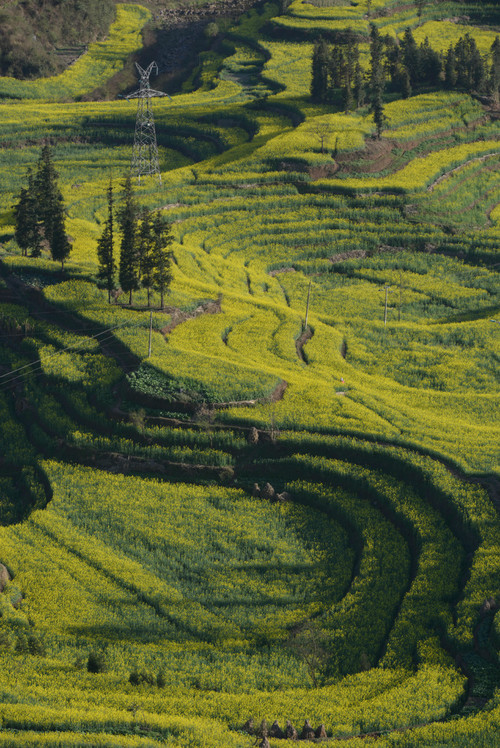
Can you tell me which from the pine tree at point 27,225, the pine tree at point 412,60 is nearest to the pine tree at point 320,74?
the pine tree at point 412,60

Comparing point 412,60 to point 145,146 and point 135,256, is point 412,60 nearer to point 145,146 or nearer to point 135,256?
point 145,146

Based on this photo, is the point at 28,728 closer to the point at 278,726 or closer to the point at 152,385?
the point at 278,726

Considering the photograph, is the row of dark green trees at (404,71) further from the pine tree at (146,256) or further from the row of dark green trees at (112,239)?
the pine tree at (146,256)

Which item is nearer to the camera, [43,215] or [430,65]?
[43,215]

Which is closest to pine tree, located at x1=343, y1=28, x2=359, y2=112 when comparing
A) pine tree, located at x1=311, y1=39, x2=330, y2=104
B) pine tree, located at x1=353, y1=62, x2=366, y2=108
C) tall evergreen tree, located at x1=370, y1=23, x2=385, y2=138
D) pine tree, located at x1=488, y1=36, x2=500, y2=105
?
pine tree, located at x1=353, y1=62, x2=366, y2=108

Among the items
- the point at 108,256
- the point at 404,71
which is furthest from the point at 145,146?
the point at 108,256

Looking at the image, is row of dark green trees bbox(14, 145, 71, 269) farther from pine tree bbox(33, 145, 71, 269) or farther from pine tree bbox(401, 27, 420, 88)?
pine tree bbox(401, 27, 420, 88)
